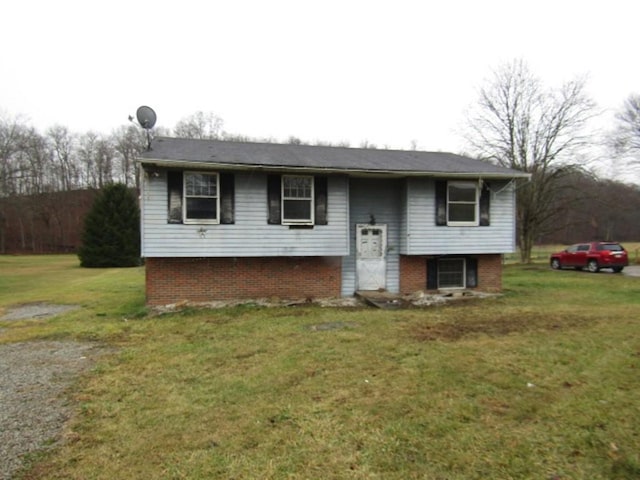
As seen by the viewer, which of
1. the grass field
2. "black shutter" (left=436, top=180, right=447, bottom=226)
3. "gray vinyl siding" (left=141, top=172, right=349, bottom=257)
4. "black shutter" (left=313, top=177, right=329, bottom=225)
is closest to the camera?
the grass field

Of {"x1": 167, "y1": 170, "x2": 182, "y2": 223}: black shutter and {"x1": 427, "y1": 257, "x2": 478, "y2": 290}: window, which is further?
{"x1": 427, "y1": 257, "x2": 478, "y2": 290}: window

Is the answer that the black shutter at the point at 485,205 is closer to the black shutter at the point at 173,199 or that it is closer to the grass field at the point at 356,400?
the grass field at the point at 356,400

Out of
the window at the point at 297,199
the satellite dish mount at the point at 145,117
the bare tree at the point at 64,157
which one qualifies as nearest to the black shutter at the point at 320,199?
the window at the point at 297,199

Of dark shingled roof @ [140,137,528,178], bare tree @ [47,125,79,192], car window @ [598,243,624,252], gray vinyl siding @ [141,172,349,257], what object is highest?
bare tree @ [47,125,79,192]

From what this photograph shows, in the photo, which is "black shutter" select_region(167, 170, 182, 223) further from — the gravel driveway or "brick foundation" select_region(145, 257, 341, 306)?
the gravel driveway

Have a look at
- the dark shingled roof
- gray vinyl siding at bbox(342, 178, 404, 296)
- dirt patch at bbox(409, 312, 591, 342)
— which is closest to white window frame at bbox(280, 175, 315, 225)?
the dark shingled roof

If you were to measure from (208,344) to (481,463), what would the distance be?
4.79 m

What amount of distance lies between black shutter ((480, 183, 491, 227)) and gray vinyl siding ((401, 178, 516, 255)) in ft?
0.38

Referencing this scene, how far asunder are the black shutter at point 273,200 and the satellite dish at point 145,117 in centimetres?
353

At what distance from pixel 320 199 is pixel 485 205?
5056 mm

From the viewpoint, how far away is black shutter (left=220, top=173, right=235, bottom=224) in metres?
9.59

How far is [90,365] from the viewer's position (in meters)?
5.53

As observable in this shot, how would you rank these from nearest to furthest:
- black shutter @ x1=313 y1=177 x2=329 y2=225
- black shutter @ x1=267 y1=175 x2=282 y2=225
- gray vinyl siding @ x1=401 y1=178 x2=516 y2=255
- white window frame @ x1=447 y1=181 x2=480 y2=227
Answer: black shutter @ x1=267 y1=175 x2=282 y2=225, black shutter @ x1=313 y1=177 x2=329 y2=225, gray vinyl siding @ x1=401 y1=178 x2=516 y2=255, white window frame @ x1=447 y1=181 x2=480 y2=227

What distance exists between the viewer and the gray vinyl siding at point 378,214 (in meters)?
11.1
